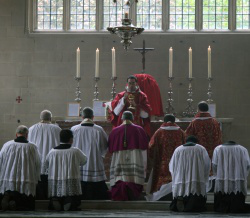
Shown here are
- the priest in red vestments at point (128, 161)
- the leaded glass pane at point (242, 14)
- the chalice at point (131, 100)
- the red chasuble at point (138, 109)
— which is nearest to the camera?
the priest in red vestments at point (128, 161)

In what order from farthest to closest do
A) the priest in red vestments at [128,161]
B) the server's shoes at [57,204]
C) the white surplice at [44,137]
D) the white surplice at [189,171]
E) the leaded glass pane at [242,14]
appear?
the leaded glass pane at [242,14]
the white surplice at [44,137]
the priest in red vestments at [128,161]
the white surplice at [189,171]
the server's shoes at [57,204]

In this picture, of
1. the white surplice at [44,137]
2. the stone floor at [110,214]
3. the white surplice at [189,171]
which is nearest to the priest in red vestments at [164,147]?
the white surplice at [189,171]

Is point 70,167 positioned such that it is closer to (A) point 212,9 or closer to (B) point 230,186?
(B) point 230,186

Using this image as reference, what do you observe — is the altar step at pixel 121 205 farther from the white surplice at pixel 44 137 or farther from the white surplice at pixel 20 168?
the white surplice at pixel 44 137

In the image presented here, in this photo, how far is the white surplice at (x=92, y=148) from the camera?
1247 centimetres

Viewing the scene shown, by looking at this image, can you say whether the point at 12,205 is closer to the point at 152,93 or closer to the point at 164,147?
the point at 164,147

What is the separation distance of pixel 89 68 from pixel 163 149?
5.51m

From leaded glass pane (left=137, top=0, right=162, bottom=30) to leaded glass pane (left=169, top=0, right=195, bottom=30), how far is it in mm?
308

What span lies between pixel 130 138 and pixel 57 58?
592 cm

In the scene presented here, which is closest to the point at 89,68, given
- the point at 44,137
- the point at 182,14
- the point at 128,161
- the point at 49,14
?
the point at 49,14

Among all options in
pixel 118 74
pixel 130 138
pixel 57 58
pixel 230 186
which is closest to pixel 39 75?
pixel 57 58

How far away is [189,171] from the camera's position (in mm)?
11781

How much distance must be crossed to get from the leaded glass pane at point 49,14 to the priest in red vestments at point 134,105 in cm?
527

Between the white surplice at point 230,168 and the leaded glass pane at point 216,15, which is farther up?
the leaded glass pane at point 216,15
